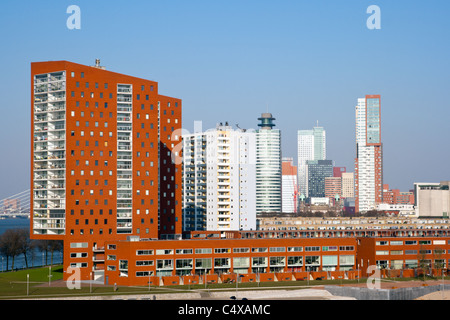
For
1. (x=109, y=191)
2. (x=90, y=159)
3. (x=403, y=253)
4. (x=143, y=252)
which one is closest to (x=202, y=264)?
(x=143, y=252)

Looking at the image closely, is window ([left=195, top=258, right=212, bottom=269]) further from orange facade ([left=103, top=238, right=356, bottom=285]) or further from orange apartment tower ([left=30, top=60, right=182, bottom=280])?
orange apartment tower ([left=30, top=60, right=182, bottom=280])

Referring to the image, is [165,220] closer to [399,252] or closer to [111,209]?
[111,209]

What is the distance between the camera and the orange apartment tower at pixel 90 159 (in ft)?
414

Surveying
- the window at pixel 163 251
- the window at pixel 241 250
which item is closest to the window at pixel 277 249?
the window at pixel 241 250

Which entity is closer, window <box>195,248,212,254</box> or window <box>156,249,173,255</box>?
window <box>156,249,173,255</box>

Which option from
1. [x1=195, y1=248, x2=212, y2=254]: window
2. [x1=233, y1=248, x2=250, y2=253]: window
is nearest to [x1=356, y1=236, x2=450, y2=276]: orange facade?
[x1=233, y1=248, x2=250, y2=253]: window

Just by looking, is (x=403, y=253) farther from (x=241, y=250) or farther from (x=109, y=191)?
(x=109, y=191)

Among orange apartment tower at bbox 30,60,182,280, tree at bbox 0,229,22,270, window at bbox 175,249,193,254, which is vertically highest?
orange apartment tower at bbox 30,60,182,280

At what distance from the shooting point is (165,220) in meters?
160

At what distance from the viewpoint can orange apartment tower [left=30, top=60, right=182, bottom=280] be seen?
4966 inches

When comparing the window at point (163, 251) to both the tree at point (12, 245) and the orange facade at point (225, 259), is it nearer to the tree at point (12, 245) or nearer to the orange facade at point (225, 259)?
the orange facade at point (225, 259)

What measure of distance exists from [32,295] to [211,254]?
1461 inches

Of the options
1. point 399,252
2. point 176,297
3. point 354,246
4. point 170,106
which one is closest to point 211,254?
point 176,297

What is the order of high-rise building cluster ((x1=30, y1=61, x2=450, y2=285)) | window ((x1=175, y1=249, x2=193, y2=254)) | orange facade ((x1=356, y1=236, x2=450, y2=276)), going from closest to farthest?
window ((x1=175, y1=249, x2=193, y2=254)), high-rise building cluster ((x1=30, y1=61, x2=450, y2=285)), orange facade ((x1=356, y1=236, x2=450, y2=276))
